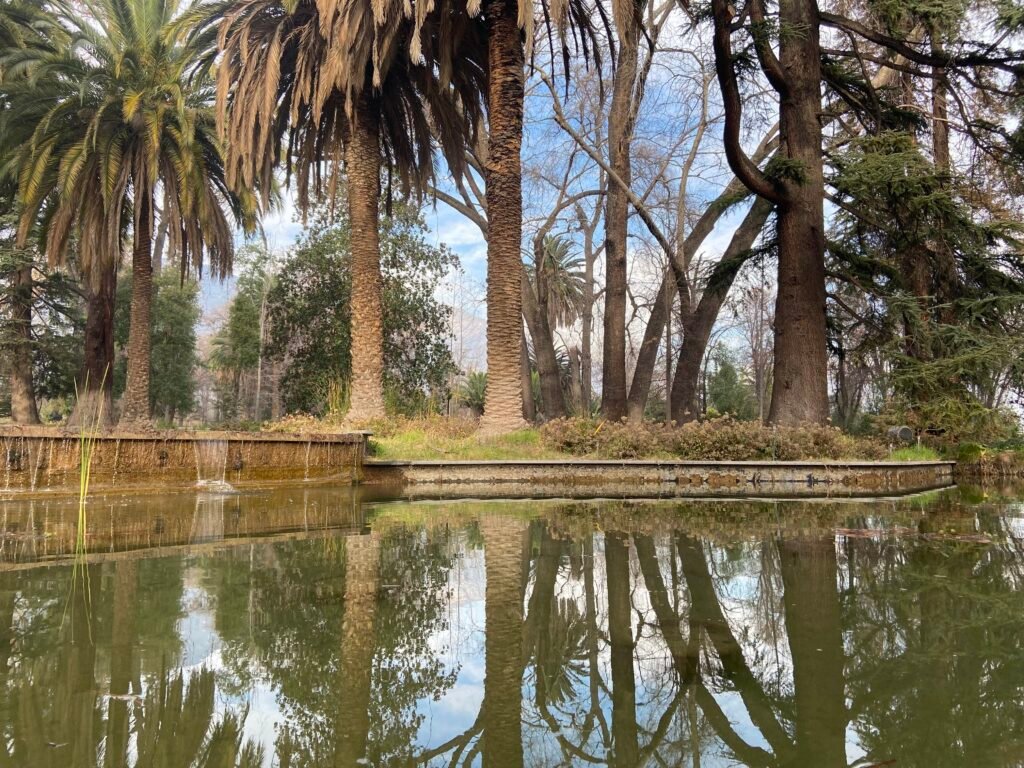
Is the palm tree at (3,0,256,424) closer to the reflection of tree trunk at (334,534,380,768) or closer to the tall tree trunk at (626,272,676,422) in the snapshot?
the tall tree trunk at (626,272,676,422)

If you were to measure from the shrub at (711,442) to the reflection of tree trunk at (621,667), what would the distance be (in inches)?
281

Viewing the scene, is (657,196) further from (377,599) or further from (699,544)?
(377,599)

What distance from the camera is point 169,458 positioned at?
9.55 m

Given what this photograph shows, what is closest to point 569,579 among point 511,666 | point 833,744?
point 511,666

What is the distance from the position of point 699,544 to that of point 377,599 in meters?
2.67

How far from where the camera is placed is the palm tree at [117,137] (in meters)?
14.6

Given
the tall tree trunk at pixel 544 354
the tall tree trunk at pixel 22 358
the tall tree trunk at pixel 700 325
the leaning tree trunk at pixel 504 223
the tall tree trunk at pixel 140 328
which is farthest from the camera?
the tall tree trunk at pixel 544 354

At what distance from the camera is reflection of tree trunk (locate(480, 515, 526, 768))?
6.54ft

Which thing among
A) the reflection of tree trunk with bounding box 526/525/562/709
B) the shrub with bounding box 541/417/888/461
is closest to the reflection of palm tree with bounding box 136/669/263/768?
the reflection of tree trunk with bounding box 526/525/562/709

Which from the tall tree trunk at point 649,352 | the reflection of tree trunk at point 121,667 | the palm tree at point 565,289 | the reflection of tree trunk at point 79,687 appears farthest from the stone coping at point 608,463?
the palm tree at point 565,289

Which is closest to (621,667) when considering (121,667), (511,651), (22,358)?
(511,651)

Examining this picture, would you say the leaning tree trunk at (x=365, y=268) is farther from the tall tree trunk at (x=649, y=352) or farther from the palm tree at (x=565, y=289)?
the palm tree at (x=565, y=289)

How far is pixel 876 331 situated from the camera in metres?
14.1

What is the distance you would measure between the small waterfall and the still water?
4.44 m
